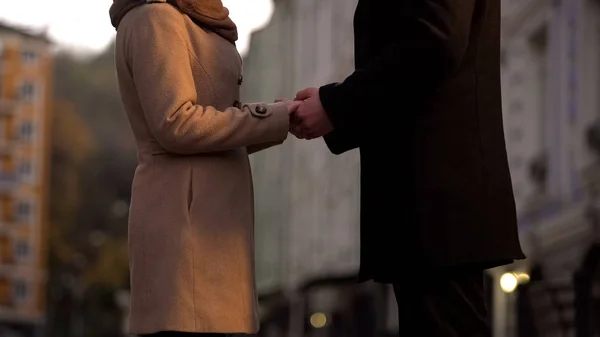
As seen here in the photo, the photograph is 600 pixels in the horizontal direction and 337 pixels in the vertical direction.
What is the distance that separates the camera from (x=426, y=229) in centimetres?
196

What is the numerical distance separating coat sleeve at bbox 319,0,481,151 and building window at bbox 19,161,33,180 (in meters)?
16.1

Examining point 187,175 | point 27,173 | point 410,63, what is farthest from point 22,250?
point 410,63

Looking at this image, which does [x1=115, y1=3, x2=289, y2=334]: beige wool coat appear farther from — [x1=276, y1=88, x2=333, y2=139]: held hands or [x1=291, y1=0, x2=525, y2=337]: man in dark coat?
[x1=291, y1=0, x2=525, y2=337]: man in dark coat

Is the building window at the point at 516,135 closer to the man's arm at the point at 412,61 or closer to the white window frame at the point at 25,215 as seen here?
the man's arm at the point at 412,61

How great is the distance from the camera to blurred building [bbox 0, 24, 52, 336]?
682 inches

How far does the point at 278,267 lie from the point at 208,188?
44.8 feet

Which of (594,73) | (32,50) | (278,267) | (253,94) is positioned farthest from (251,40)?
(594,73)

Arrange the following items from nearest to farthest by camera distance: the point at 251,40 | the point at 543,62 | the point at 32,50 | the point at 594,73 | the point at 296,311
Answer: the point at 594,73 < the point at 543,62 < the point at 251,40 < the point at 296,311 < the point at 32,50

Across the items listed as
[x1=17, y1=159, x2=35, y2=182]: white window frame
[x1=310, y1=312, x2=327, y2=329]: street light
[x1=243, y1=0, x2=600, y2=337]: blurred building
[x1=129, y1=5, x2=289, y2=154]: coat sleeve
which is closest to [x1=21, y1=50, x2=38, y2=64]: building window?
[x1=17, y1=159, x2=35, y2=182]: white window frame

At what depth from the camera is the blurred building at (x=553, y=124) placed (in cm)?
918

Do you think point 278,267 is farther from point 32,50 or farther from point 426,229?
point 426,229

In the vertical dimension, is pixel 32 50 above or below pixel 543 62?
above

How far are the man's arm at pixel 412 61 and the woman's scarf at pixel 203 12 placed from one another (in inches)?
11.1

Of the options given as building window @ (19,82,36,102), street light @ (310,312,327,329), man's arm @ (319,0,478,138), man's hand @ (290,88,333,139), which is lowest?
street light @ (310,312,327,329)
